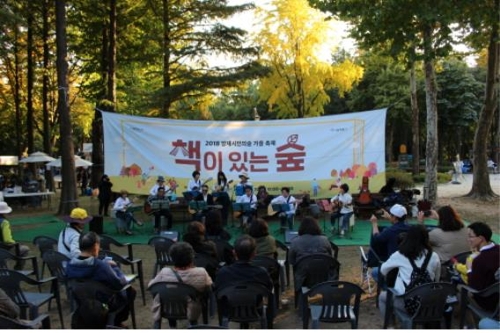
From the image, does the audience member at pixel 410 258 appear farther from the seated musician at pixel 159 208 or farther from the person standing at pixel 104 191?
the person standing at pixel 104 191

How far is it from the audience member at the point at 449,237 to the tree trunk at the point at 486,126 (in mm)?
12608

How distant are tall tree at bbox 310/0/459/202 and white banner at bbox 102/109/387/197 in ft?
7.20

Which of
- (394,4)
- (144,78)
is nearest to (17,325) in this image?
(394,4)

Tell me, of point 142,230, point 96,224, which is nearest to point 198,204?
point 142,230

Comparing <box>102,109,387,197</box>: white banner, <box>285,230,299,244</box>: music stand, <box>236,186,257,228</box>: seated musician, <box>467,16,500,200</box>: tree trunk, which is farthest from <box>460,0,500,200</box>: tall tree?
<box>285,230,299,244</box>: music stand

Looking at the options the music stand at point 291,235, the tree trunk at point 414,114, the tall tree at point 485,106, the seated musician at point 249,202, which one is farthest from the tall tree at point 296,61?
the music stand at point 291,235

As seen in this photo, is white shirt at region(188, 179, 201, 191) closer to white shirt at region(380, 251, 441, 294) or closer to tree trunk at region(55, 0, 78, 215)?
tree trunk at region(55, 0, 78, 215)

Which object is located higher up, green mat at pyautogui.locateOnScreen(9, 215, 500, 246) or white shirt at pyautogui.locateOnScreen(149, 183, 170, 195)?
white shirt at pyautogui.locateOnScreen(149, 183, 170, 195)

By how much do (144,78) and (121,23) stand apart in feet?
21.6

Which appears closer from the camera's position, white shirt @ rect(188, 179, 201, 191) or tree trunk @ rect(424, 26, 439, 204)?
white shirt @ rect(188, 179, 201, 191)

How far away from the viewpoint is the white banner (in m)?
13.5

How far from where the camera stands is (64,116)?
49.5 feet

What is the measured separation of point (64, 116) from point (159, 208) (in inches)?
217

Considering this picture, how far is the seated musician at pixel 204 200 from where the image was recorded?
11969 mm
